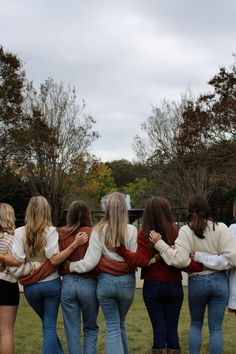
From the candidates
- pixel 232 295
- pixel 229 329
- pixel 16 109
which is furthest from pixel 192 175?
pixel 232 295

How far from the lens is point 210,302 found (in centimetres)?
499

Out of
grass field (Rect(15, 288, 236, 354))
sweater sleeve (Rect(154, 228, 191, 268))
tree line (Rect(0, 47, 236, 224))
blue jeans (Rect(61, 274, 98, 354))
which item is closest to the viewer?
sweater sleeve (Rect(154, 228, 191, 268))

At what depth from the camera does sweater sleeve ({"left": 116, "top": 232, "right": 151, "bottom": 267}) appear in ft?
15.8

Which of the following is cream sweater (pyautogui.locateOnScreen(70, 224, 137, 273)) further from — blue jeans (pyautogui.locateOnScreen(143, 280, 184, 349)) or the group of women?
blue jeans (pyautogui.locateOnScreen(143, 280, 184, 349))

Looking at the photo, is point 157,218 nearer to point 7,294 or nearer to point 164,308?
point 164,308

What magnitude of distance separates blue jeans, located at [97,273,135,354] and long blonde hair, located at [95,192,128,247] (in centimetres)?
34

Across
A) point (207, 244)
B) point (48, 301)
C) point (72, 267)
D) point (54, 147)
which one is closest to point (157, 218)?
point (207, 244)

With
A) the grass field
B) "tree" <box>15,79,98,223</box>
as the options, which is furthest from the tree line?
the grass field

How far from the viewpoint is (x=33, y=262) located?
5.06 metres

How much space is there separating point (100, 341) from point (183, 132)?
24.1 meters

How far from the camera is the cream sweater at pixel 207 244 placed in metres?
4.84

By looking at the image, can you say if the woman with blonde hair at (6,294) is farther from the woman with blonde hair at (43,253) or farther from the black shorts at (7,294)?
the woman with blonde hair at (43,253)

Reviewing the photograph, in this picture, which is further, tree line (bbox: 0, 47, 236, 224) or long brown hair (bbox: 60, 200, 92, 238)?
tree line (bbox: 0, 47, 236, 224)

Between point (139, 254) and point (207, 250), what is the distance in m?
0.64
